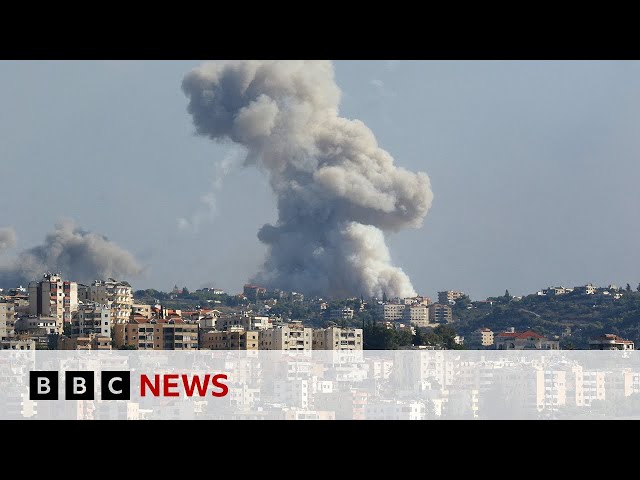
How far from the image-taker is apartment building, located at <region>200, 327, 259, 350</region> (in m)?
24.1

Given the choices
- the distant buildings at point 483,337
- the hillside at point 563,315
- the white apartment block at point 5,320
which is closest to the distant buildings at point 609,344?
the hillside at point 563,315

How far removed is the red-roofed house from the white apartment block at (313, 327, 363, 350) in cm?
309

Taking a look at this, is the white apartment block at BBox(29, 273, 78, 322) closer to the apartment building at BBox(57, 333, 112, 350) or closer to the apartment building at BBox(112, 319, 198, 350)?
the apartment building at BBox(112, 319, 198, 350)

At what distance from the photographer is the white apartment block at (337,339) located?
25.4 metres

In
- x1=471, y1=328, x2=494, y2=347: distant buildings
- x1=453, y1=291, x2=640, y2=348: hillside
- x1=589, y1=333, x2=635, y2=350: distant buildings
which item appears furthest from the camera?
x1=453, y1=291, x2=640, y2=348: hillside

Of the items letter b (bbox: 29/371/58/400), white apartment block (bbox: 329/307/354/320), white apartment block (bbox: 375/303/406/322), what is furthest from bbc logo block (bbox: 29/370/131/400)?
white apartment block (bbox: 375/303/406/322)

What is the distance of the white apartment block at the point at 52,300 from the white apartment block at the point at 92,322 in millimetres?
1219

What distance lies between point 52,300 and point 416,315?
10.9 m

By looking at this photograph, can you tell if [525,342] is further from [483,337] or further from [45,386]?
[45,386]

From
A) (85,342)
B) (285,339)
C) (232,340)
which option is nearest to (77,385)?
(85,342)

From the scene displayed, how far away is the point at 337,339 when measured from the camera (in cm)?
2581
